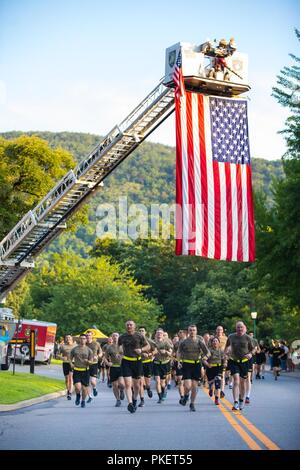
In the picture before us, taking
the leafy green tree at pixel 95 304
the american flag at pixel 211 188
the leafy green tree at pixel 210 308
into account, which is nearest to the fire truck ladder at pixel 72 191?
the american flag at pixel 211 188

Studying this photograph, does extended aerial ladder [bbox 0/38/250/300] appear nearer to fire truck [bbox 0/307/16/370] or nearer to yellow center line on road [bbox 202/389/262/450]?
fire truck [bbox 0/307/16/370]

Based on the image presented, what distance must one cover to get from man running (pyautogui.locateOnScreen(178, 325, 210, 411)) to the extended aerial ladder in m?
13.0

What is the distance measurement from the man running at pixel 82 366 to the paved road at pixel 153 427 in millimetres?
557

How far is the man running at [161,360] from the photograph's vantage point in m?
26.3

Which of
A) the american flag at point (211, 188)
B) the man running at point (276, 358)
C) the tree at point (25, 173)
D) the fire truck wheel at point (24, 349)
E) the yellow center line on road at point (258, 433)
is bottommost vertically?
the yellow center line on road at point (258, 433)

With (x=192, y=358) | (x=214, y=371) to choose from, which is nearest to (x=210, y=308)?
(x=214, y=371)

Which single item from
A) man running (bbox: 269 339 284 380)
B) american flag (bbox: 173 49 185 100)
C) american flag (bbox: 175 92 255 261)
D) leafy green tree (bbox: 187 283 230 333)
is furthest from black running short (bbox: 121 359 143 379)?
leafy green tree (bbox: 187 283 230 333)

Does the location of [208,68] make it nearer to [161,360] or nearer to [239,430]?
[161,360]

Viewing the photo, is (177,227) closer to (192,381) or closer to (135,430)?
(192,381)

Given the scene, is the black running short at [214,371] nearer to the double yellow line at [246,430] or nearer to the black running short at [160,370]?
the black running short at [160,370]

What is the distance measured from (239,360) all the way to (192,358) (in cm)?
103

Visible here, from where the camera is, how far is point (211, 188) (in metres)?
29.6

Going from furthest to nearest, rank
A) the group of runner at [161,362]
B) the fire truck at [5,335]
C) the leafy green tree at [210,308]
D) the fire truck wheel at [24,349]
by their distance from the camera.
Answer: the leafy green tree at [210,308] → the fire truck wheel at [24,349] → the fire truck at [5,335] → the group of runner at [161,362]

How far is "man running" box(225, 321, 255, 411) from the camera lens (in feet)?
72.2
